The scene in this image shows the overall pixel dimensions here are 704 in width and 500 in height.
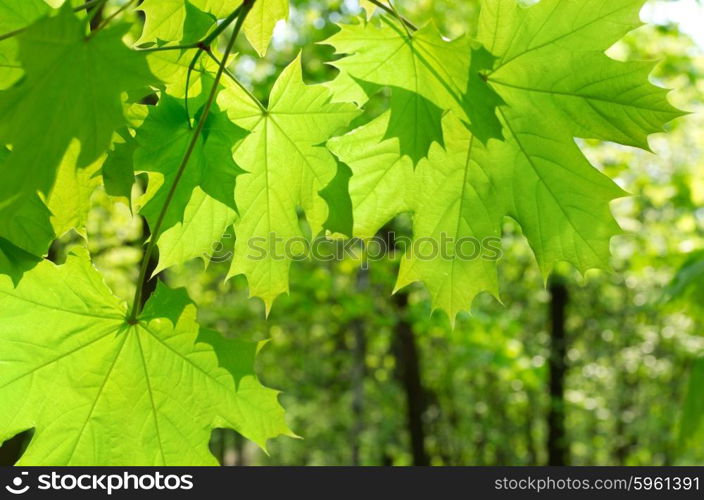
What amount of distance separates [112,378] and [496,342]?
6485 millimetres

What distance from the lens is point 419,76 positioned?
4.03 feet

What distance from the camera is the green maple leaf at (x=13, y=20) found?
1181mm

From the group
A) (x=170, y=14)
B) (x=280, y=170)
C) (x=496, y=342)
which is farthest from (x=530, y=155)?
(x=496, y=342)

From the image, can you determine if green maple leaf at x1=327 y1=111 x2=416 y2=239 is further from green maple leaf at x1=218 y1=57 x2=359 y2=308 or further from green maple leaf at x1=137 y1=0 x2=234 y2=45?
green maple leaf at x1=137 y1=0 x2=234 y2=45

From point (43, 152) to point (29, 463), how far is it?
0.78 m

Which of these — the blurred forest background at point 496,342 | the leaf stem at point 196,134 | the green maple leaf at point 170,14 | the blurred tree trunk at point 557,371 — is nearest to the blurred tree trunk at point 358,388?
the blurred forest background at point 496,342

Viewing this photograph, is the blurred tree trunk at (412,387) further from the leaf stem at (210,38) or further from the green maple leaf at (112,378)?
the leaf stem at (210,38)

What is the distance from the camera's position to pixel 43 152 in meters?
0.87

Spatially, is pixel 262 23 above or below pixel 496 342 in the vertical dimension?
below

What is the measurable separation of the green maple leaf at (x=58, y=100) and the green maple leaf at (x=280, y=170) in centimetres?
46

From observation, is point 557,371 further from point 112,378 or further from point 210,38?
point 210,38

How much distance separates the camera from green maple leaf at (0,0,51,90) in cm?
118

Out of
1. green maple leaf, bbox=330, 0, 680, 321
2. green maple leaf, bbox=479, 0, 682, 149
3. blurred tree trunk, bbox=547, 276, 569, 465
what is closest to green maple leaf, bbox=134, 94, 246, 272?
green maple leaf, bbox=330, 0, 680, 321

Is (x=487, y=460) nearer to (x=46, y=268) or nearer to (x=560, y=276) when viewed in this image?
(x=560, y=276)
